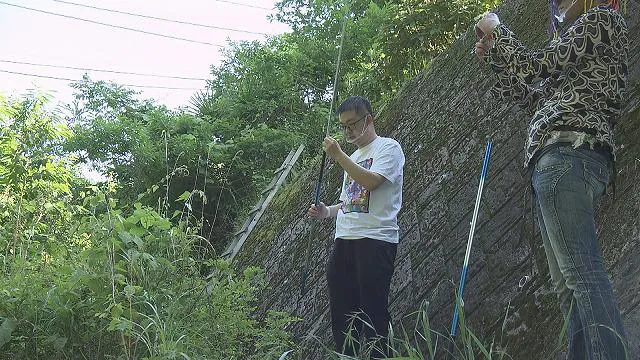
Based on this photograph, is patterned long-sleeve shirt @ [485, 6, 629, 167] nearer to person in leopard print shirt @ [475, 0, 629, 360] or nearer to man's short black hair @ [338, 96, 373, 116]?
person in leopard print shirt @ [475, 0, 629, 360]

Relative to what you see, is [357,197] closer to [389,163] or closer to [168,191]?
[389,163]

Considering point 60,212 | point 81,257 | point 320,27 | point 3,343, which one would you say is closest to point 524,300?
point 81,257

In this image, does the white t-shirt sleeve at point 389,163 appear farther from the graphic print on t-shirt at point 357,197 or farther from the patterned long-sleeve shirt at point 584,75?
the patterned long-sleeve shirt at point 584,75

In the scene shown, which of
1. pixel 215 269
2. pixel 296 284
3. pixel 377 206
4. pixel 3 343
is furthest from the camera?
pixel 296 284

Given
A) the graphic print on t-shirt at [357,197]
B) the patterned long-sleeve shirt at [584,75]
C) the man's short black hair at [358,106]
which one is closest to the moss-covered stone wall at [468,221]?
the patterned long-sleeve shirt at [584,75]

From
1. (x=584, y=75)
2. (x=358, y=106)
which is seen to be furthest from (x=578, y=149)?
(x=358, y=106)

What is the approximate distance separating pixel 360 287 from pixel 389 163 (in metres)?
0.52

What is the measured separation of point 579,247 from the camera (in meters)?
1.75

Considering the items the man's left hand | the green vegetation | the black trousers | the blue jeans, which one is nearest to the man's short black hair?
the man's left hand

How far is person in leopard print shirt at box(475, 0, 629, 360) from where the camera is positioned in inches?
67.0

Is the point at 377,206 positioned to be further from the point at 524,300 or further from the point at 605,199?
the point at 605,199

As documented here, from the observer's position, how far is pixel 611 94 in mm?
1922

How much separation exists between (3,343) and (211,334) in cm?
72

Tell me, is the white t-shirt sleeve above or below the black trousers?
above
